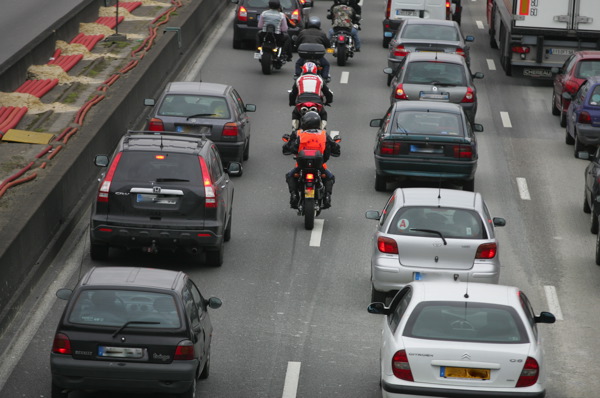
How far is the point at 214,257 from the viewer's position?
773 inches

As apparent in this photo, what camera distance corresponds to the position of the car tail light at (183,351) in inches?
519

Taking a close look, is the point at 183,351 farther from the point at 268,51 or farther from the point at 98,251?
the point at 268,51

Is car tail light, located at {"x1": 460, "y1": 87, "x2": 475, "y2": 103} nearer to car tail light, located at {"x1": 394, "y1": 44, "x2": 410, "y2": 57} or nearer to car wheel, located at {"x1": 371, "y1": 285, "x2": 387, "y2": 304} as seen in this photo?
car tail light, located at {"x1": 394, "y1": 44, "x2": 410, "y2": 57}

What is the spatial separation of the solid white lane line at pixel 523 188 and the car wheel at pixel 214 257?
6.96 meters

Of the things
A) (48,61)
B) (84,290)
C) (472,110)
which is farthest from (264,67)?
(84,290)

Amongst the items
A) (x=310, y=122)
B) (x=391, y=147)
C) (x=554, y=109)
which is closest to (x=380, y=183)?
(x=391, y=147)

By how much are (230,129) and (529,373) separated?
40.7ft

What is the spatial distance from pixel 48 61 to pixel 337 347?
17369 millimetres

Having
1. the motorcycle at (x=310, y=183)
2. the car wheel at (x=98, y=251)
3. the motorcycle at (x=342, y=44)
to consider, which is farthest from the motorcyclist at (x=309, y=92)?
the motorcycle at (x=342, y=44)

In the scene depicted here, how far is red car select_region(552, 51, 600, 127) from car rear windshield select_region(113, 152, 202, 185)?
13.0 meters

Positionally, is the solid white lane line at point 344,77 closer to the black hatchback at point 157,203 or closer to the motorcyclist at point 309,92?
the motorcyclist at point 309,92

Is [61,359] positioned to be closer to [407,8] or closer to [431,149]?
[431,149]

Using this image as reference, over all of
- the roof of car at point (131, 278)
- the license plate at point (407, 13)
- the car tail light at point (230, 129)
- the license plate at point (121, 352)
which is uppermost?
the roof of car at point (131, 278)

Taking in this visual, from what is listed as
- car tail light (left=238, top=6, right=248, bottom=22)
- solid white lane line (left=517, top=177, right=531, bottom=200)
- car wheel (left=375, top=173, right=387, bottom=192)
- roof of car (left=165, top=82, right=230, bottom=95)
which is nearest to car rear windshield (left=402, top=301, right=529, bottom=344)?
car wheel (left=375, top=173, right=387, bottom=192)
